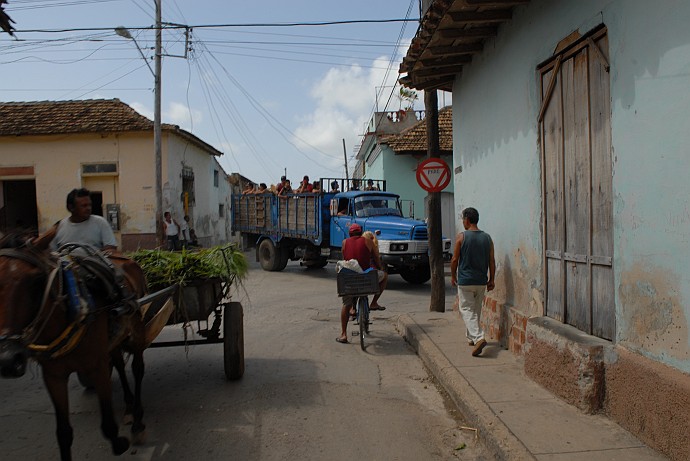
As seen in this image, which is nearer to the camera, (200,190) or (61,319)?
(61,319)

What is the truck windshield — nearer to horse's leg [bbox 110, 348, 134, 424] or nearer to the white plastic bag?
the white plastic bag

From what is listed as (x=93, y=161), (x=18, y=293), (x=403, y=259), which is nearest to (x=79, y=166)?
(x=93, y=161)

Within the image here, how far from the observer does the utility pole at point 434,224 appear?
32.0ft

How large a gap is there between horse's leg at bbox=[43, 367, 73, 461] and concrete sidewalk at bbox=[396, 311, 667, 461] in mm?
2879

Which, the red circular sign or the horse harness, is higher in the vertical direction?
the red circular sign

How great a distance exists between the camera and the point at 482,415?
4559 millimetres

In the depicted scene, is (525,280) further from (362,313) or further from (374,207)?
(374,207)

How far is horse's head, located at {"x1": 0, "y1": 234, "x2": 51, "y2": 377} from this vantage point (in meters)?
3.00

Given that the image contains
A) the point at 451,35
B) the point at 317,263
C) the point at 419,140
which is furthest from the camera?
the point at 419,140

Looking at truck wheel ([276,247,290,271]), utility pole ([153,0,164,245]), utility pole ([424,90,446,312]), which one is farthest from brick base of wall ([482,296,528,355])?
utility pole ([153,0,164,245])

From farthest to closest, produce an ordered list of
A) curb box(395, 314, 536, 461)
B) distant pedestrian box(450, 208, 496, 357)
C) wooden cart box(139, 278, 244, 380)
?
distant pedestrian box(450, 208, 496, 357) → wooden cart box(139, 278, 244, 380) → curb box(395, 314, 536, 461)

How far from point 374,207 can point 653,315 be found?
36.6 ft

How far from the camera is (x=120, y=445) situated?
3859 mm

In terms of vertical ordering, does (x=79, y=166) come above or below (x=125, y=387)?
above
